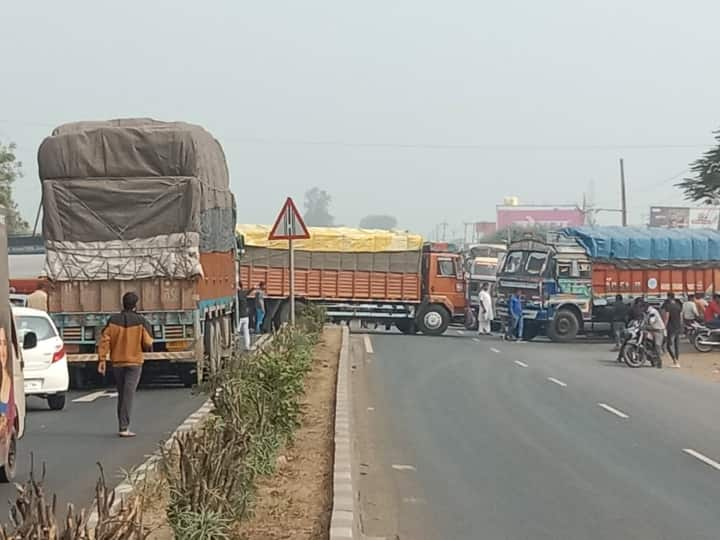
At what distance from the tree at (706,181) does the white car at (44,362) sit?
86.8 ft

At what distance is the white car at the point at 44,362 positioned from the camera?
57.3 feet

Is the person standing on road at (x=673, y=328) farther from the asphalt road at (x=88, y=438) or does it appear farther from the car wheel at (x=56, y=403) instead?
the car wheel at (x=56, y=403)

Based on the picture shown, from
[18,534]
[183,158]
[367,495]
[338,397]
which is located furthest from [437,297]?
[18,534]

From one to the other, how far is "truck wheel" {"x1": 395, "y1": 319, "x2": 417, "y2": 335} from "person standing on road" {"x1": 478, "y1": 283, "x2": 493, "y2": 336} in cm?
307

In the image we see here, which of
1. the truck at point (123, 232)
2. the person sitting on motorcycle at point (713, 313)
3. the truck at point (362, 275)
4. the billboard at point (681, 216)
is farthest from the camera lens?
the billboard at point (681, 216)

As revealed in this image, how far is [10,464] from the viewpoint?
11.0 m

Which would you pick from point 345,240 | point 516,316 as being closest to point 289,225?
point 345,240

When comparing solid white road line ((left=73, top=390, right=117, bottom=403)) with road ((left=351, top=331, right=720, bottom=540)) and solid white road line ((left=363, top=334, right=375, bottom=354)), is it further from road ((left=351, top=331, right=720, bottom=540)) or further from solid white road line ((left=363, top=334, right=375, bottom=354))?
solid white road line ((left=363, top=334, right=375, bottom=354))

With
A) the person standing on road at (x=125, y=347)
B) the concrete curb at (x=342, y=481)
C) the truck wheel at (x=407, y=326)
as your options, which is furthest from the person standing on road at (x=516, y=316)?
the person standing on road at (x=125, y=347)

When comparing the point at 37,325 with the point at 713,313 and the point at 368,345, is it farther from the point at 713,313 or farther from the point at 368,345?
the point at 713,313

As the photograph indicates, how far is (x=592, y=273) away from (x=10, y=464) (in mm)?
30925

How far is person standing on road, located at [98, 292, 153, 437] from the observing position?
14266mm

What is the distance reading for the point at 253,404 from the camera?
11.6 m

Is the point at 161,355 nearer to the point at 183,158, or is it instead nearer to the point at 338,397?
the point at 183,158
